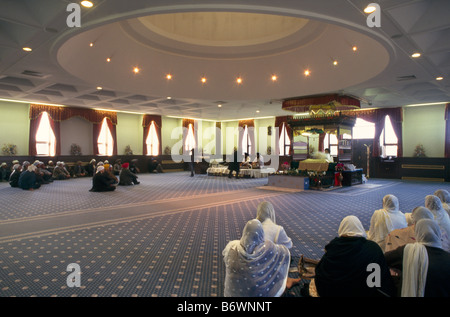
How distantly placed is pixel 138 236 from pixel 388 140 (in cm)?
1403

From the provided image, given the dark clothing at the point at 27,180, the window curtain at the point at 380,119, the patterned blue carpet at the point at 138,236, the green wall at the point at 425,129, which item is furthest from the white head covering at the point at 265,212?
the green wall at the point at 425,129

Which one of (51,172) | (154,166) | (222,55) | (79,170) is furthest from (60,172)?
(222,55)

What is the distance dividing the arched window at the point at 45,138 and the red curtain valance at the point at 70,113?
1.28 ft

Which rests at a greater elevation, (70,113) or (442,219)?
(70,113)

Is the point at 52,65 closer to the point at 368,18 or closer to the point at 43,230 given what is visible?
the point at 43,230

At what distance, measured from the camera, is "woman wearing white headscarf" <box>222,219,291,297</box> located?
87.6 inches

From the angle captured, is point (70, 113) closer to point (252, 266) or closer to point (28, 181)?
point (28, 181)

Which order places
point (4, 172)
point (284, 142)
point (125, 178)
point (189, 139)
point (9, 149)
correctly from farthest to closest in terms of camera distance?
point (189, 139), point (284, 142), point (9, 149), point (4, 172), point (125, 178)

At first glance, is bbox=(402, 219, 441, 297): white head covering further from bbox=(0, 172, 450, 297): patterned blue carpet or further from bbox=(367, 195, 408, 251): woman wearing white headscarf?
bbox=(367, 195, 408, 251): woman wearing white headscarf

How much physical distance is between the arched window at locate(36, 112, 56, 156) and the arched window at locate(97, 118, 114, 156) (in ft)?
7.44

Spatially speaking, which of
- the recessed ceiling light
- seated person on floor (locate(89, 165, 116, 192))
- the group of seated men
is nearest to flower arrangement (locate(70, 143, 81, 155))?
the group of seated men

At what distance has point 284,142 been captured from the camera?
725 inches

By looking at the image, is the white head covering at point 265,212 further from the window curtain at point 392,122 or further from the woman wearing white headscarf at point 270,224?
the window curtain at point 392,122

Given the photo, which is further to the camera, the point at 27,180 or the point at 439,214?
the point at 27,180
